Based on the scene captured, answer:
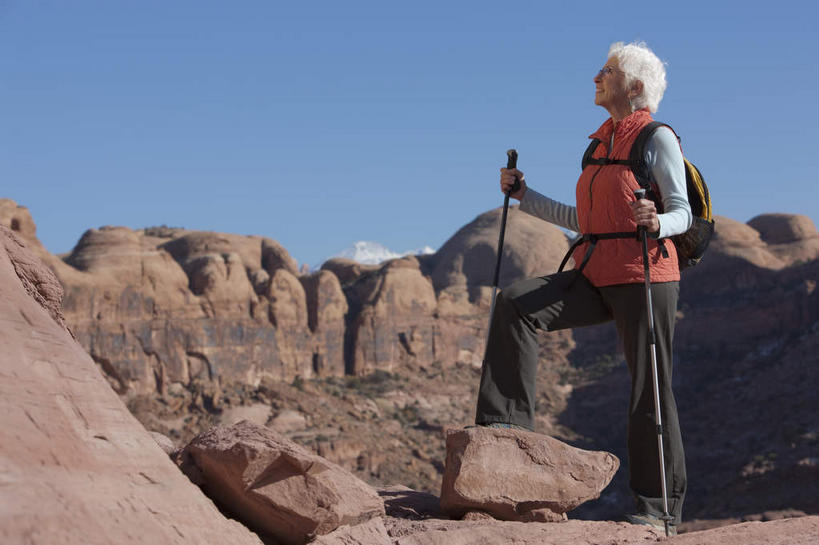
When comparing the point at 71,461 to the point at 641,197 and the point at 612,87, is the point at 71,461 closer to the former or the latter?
the point at 641,197

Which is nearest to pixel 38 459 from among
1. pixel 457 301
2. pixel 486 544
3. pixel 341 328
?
pixel 486 544

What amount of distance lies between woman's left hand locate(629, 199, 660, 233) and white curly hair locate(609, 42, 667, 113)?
0.83 m

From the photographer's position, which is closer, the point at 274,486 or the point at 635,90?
the point at 274,486

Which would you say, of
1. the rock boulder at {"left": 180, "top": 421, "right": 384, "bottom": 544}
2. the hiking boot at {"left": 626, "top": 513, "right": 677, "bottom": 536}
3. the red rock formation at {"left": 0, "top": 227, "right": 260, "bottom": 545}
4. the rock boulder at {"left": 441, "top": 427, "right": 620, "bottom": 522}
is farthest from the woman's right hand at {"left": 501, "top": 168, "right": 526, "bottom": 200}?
the red rock formation at {"left": 0, "top": 227, "right": 260, "bottom": 545}

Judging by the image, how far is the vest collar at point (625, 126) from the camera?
4895 mm

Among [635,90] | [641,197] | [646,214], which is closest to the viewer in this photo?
[646,214]

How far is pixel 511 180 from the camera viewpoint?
17.5ft

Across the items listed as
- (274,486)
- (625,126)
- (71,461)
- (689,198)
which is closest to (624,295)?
(689,198)

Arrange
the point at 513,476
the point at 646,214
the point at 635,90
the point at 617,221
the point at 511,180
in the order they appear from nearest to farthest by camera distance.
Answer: the point at 646,214
the point at 617,221
the point at 513,476
the point at 635,90
the point at 511,180

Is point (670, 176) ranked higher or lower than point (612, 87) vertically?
lower

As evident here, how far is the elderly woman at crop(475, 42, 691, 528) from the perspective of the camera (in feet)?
15.5

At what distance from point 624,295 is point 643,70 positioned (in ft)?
4.04

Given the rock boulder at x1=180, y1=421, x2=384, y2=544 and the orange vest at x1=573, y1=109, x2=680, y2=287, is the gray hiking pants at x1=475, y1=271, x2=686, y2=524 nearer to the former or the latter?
the orange vest at x1=573, y1=109, x2=680, y2=287

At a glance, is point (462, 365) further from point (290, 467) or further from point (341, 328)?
point (290, 467)
